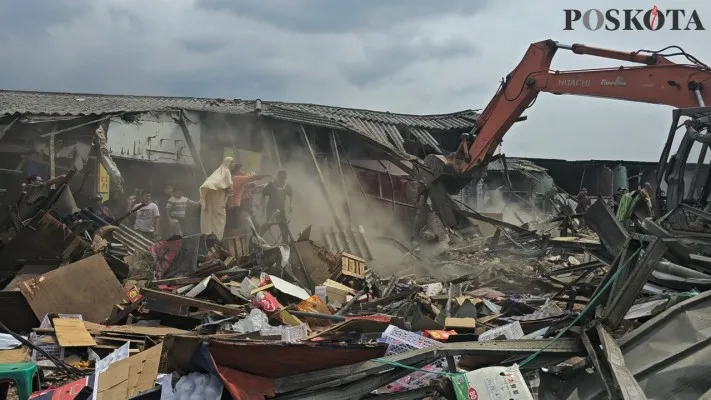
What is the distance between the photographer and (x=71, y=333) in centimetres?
551

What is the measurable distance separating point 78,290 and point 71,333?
1.16m

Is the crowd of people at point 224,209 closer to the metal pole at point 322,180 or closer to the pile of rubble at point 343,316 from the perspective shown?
the pile of rubble at point 343,316

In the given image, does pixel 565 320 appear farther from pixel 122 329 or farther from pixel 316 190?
pixel 316 190

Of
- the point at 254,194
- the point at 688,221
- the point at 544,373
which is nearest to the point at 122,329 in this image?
the point at 544,373

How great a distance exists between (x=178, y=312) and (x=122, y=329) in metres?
0.63

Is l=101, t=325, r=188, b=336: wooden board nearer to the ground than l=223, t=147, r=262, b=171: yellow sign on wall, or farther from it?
nearer to the ground

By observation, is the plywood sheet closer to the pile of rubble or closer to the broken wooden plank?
the pile of rubble

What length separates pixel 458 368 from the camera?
3.66 metres

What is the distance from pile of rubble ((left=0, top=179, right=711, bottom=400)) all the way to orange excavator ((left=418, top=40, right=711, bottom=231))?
1.36m

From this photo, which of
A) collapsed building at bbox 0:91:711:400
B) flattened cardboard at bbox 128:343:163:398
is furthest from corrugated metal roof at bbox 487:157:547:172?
flattened cardboard at bbox 128:343:163:398

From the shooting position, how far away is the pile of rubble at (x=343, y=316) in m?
3.25

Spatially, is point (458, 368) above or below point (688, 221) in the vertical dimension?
below

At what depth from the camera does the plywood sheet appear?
20.3ft

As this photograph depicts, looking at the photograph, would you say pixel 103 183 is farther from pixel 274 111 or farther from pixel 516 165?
pixel 516 165
